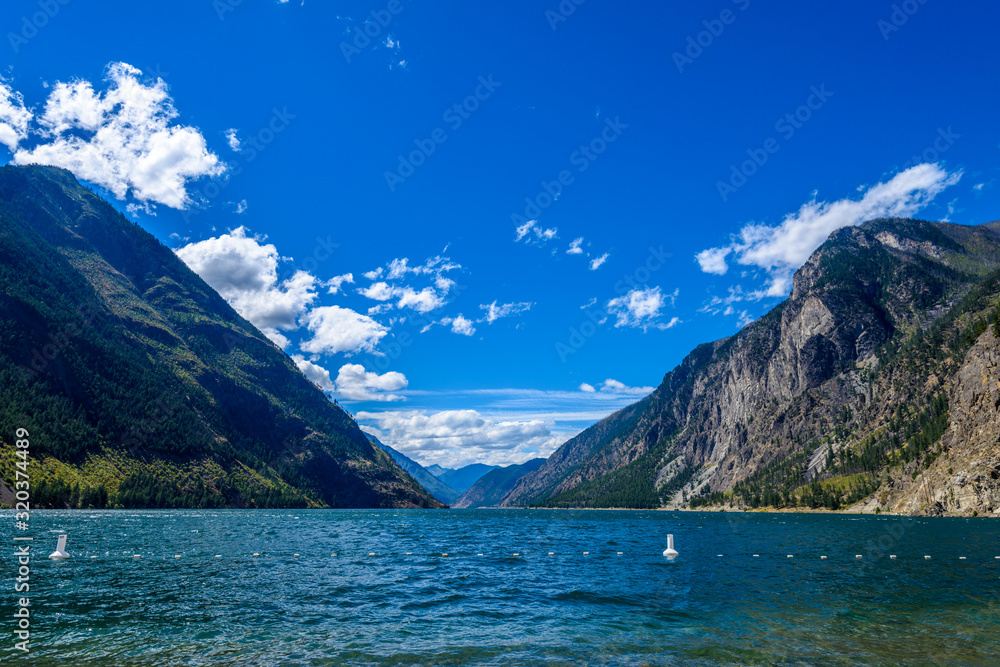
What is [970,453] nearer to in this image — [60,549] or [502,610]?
[502,610]

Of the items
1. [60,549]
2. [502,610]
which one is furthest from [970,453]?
[60,549]

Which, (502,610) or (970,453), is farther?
(970,453)

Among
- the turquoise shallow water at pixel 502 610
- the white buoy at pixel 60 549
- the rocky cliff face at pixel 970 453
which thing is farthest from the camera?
the rocky cliff face at pixel 970 453

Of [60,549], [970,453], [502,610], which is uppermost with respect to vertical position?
[970,453]

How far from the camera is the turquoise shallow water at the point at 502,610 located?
21328mm

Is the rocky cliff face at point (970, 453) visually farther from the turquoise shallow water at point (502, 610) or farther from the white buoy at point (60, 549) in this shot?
the white buoy at point (60, 549)

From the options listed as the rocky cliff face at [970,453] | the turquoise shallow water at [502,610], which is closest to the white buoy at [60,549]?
the turquoise shallow water at [502,610]

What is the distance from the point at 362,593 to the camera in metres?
35.2

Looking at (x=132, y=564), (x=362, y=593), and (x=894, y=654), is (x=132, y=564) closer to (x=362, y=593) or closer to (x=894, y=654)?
(x=362, y=593)

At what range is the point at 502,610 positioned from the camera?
30.5 metres

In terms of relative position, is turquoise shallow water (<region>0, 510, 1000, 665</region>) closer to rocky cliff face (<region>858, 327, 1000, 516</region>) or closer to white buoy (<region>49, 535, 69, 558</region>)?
white buoy (<region>49, 535, 69, 558</region>)

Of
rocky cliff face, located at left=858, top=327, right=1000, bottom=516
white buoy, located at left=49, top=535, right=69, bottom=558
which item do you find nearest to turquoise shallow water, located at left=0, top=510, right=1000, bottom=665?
white buoy, located at left=49, top=535, right=69, bottom=558

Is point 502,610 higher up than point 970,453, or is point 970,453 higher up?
point 970,453

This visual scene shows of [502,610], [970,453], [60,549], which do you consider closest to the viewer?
[502,610]
